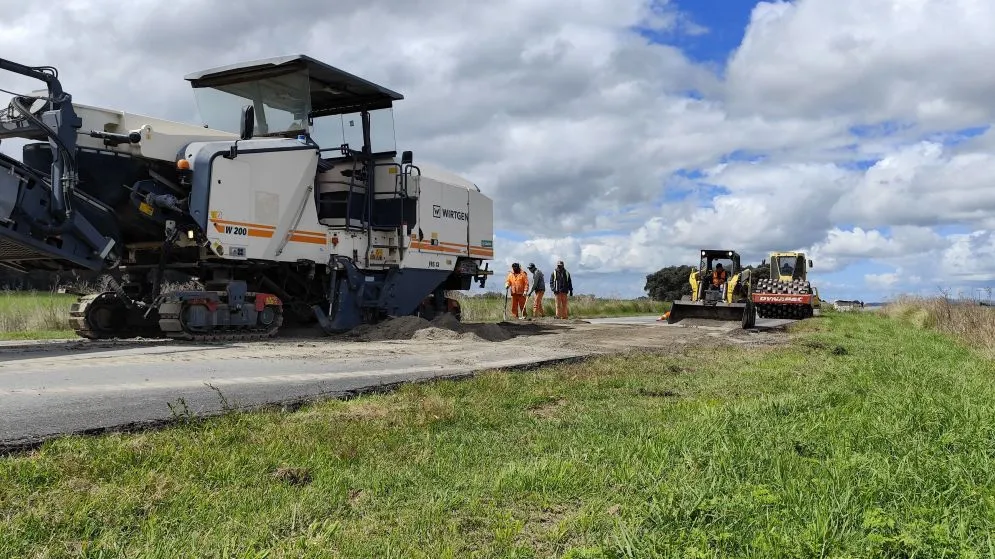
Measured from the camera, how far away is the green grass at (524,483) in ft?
9.80

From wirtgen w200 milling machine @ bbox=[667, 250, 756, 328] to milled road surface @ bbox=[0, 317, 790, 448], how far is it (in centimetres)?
813

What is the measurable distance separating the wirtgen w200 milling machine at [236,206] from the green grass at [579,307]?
7.07 meters

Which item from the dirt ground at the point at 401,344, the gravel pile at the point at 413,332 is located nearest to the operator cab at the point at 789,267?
the dirt ground at the point at 401,344

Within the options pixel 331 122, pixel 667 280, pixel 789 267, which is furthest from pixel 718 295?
pixel 667 280

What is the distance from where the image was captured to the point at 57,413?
16.5ft

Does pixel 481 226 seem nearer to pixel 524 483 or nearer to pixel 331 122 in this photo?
pixel 331 122

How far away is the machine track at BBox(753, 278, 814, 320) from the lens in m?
29.4

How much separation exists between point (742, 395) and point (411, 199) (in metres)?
8.07

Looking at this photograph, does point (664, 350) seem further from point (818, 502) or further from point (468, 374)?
point (818, 502)

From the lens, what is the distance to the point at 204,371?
24.3 ft

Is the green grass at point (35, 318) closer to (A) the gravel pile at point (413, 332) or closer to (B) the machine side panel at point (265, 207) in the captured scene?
(B) the machine side panel at point (265, 207)

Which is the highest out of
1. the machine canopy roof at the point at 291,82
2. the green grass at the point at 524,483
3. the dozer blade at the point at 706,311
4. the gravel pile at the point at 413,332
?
the machine canopy roof at the point at 291,82

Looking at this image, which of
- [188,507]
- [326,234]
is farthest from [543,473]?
[326,234]

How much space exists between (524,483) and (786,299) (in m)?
27.9
